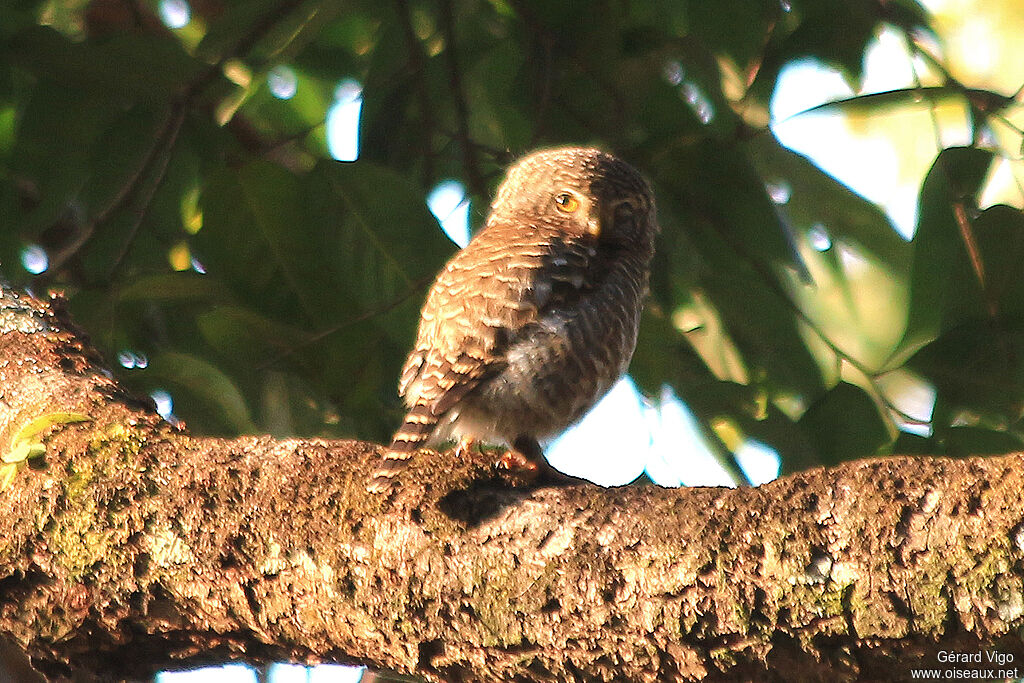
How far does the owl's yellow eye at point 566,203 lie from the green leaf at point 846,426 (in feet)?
3.05

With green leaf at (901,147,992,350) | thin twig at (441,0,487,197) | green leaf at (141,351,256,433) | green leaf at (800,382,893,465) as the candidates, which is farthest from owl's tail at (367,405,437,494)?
green leaf at (901,147,992,350)

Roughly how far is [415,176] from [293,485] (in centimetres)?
192

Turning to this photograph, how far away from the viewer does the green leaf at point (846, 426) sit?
2.88 meters

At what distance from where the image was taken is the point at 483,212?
140 inches

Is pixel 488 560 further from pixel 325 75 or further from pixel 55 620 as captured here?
pixel 325 75

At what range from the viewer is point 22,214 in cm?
375

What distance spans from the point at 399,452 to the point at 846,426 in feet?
4.56

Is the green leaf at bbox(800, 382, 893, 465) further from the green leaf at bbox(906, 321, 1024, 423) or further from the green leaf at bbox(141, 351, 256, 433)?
the green leaf at bbox(141, 351, 256, 433)

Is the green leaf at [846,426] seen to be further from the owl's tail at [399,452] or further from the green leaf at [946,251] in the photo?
the owl's tail at [399,452]

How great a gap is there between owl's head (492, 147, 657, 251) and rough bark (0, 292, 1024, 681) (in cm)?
149

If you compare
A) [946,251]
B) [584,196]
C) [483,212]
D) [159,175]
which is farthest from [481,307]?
[159,175]

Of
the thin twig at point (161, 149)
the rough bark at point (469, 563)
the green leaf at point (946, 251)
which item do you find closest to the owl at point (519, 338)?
the rough bark at point (469, 563)

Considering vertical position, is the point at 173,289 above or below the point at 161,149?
below

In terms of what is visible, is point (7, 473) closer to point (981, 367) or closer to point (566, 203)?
point (566, 203)
